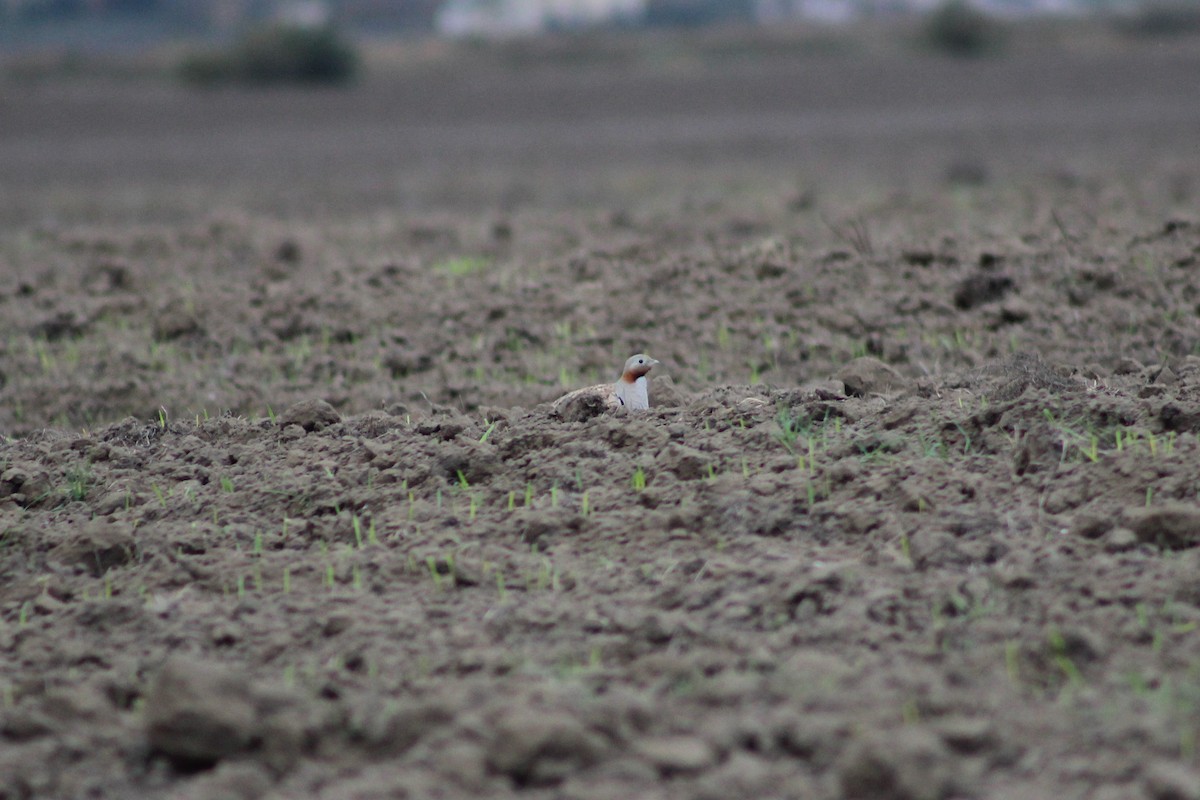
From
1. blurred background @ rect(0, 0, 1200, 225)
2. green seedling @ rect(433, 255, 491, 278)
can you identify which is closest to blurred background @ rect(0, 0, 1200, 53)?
blurred background @ rect(0, 0, 1200, 225)

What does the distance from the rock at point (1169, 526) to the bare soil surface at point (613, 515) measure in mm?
16

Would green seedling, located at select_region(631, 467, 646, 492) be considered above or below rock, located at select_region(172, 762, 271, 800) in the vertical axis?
above

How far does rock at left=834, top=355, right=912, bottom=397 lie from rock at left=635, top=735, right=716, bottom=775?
2.91m

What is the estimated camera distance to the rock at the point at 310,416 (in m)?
5.21

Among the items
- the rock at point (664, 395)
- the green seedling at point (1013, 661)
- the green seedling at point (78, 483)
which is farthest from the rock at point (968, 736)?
the green seedling at point (78, 483)

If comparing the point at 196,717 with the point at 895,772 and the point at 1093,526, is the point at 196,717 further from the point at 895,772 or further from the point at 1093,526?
the point at 1093,526

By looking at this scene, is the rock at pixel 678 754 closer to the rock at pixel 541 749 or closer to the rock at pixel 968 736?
the rock at pixel 541 749

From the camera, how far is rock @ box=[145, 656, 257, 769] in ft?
9.61

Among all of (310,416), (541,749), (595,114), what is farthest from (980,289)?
(595,114)

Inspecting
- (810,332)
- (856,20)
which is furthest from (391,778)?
(856,20)

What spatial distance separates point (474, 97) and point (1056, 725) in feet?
83.9

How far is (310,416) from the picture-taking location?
521cm

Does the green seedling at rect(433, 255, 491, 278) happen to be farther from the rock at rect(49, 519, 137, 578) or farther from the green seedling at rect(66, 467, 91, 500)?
the rock at rect(49, 519, 137, 578)

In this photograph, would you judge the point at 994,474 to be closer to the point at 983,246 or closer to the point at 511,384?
the point at 511,384
